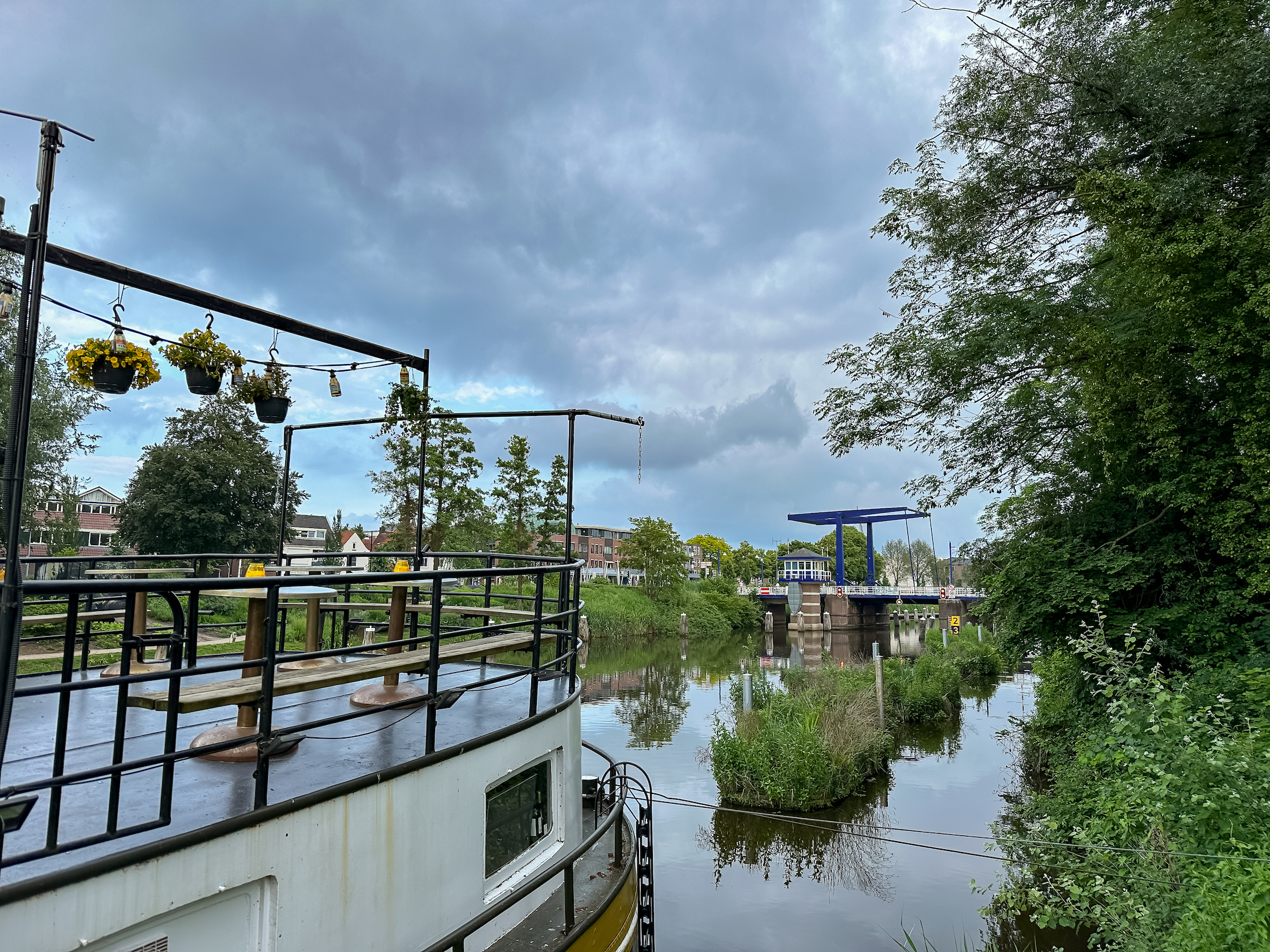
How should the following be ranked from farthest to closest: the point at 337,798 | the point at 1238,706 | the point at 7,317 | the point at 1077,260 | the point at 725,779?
the point at 725,779, the point at 1077,260, the point at 1238,706, the point at 7,317, the point at 337,798

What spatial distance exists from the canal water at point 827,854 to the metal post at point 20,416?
8.50 metres

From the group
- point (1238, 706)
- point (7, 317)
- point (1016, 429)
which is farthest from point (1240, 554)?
point (7, 317)

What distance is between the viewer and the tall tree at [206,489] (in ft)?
103

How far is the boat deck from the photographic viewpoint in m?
3.14

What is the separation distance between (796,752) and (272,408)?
10.8 m

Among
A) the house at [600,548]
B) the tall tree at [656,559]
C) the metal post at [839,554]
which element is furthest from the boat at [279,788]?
the house at [600,548]

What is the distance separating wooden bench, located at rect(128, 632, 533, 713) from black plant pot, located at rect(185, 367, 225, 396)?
3.18 m

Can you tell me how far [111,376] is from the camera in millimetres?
5543

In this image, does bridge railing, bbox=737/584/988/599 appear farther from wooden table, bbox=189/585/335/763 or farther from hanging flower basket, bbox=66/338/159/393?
wooden table, bbox=189/585/335/763

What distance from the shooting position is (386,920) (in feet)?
12.1

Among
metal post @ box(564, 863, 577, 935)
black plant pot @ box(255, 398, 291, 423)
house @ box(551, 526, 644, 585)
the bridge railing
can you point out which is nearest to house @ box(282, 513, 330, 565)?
house @ box(551, 526, 644, 585)

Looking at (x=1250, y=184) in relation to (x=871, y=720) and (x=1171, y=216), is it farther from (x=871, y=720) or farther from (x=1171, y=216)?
(x=871, y=720)

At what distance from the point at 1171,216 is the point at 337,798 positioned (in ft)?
36.9

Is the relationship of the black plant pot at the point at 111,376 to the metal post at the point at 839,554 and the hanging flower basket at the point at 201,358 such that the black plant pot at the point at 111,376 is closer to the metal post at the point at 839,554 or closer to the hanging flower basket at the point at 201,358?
the hanging flower basket at the point at 201,358
